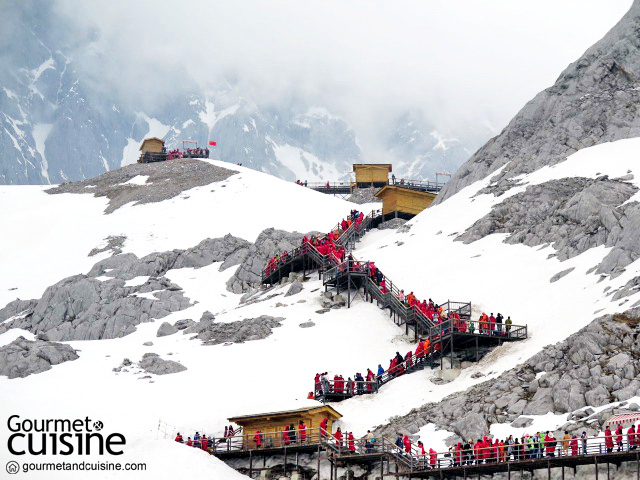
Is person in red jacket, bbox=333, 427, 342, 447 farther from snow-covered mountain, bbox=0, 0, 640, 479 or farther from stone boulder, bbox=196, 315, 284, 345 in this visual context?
stone boulder, bbox=196, 315, 284, 345

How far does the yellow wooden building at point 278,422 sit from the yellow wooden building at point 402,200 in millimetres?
41297

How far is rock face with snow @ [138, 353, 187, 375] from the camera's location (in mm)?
57094

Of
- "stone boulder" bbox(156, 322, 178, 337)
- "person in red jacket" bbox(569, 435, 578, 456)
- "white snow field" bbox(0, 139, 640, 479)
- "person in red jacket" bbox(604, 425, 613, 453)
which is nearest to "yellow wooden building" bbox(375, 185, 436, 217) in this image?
"white snow field" bbox(0, 139, 640, 479)

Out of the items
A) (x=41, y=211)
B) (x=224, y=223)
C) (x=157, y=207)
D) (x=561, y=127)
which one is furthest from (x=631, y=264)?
(x=41, y=211)

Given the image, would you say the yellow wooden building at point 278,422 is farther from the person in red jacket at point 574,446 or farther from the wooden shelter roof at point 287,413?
the person in red jacket at point 574,446

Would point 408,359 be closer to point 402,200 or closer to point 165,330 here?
point 165,330

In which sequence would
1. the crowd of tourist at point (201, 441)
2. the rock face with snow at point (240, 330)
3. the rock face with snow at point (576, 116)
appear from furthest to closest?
the rock face with snow at point (576, 116) < the rock face with snow at point (240, 330) < the crowd of tourist at point (201, 441)

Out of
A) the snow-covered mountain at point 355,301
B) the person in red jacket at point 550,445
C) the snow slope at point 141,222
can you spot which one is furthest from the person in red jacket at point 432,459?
the snow slope at point 141,222

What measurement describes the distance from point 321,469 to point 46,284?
4713 cm

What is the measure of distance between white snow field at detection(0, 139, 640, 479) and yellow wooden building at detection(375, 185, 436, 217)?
17.3 ft

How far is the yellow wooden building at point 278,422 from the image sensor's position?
45.2 m

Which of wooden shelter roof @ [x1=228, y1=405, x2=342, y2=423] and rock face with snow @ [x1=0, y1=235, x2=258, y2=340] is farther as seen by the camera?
rock face with snow @ [x1=0, y1=235, x2=258, y2=340]

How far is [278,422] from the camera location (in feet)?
152

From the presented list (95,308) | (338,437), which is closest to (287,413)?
(338,437)
